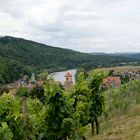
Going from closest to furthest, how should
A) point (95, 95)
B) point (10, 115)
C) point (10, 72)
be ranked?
point (10, 115) < point (95, 95) < point (10, 72)

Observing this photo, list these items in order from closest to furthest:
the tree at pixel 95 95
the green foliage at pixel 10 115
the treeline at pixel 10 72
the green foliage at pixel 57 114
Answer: the green foliage at pixel 10 115 < the green foliage at pixel 57 114 < the tree at pixel 95 95 < the treeline at pixel 10 72

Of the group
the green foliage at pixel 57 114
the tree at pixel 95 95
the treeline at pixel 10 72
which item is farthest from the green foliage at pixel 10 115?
the treeline at pixel 10 72

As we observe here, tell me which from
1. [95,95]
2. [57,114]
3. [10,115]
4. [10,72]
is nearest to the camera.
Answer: [10,115]

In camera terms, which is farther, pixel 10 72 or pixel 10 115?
pixel 10 72

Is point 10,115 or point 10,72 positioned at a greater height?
point 10,115

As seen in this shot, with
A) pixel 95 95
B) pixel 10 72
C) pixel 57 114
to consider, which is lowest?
pixel 10 72

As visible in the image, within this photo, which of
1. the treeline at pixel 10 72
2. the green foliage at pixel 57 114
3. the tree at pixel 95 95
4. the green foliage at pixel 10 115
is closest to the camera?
the green foliage at pixel 10 115

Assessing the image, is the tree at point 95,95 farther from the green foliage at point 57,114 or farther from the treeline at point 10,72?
the treeline at point 10,72

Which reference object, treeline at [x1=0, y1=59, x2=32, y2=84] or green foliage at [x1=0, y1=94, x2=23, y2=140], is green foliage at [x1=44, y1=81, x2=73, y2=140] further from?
treeline at [x1=0, y1=59, x2=32, y2=84]

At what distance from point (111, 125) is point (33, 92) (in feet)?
181

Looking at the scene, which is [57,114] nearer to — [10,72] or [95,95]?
[95,95]

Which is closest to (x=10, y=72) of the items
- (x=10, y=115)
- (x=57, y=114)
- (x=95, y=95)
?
(x=95, y=95)

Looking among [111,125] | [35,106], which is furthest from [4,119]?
[111,125]

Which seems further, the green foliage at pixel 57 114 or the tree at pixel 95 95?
the tree at pixel 95 95
